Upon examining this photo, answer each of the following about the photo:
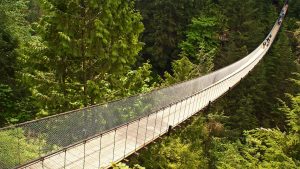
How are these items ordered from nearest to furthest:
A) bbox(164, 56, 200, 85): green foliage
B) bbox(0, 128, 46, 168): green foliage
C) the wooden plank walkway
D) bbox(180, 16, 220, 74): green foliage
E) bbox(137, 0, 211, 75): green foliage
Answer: bbox(0, 128, 46, 168): green foliage → the wooden plank walkway → bbox(164, 56, 200, 85): green foliage → bbox(137, 0, 211, 75): green foliage → bbox(180, 16, 220, 74): green foliage

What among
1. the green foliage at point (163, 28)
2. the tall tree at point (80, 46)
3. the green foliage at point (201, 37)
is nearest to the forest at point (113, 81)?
the tall tree at point (80, 46)

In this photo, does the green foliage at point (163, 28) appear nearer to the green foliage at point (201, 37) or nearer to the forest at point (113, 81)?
the green foliage at point (201, 37)

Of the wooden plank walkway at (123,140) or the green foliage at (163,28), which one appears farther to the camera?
the green foliage at (163,28)

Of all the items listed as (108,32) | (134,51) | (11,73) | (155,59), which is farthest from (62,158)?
(155,59)

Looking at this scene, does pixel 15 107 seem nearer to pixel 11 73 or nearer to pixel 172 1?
pixel 11 73

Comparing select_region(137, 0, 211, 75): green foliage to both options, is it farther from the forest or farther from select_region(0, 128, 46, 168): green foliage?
select_region(0, 128, 46, 168): green foliage

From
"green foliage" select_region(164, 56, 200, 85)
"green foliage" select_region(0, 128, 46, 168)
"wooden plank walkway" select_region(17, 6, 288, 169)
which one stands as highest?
"green foliage" select_region(0, 128, 46, 168)

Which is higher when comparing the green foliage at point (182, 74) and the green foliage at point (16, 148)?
the green foliage at point (16, 148)

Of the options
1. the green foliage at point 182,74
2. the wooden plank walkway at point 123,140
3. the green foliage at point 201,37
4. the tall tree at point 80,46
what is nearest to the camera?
the wooden plank walkway at point 123,140

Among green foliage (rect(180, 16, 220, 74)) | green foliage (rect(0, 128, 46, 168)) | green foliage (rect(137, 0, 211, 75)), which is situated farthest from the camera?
green foliage (rect(180, 16, 220, 74))

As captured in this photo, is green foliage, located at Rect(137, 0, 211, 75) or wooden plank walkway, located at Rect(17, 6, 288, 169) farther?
→ green foliage, located at Rect(137, 0, 211, 75)

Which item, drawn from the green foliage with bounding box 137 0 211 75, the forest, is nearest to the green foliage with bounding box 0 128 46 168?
the forest

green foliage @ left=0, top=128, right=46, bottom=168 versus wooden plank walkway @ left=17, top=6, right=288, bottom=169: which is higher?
green foliage @ left=0, top=128, right=46, bottom=168

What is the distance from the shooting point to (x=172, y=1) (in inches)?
1296
